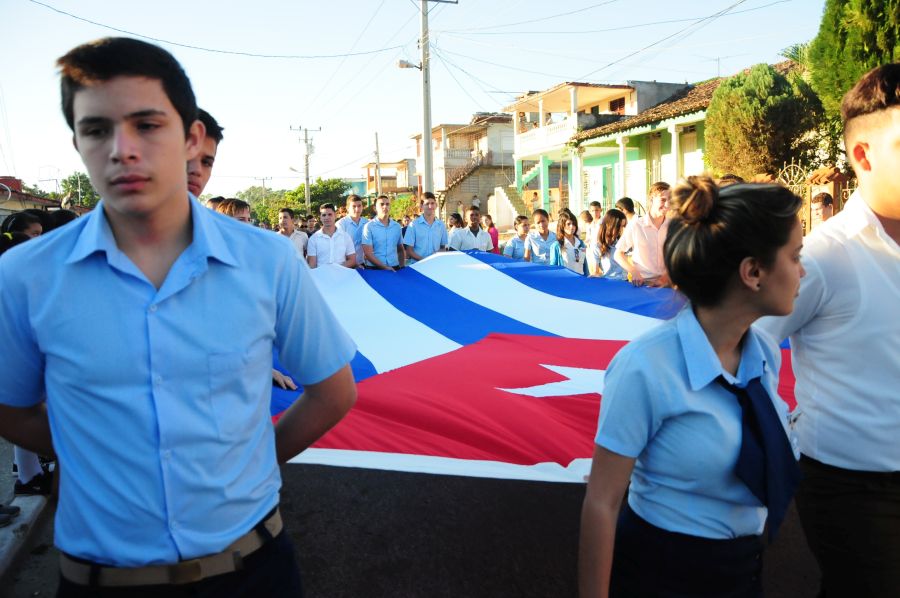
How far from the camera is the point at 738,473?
1.52 meters

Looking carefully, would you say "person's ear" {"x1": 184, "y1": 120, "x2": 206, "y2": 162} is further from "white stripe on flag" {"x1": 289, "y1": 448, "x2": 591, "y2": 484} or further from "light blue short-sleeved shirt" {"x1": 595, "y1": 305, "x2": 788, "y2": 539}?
"white stripe on flag" {"x1": 289, "y1": 448, "x2": 591, "y2": 484}

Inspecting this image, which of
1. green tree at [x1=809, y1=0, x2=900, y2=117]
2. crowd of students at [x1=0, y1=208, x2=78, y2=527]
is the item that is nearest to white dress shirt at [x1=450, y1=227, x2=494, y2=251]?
green tree at [x1=809, y1=0, x2=900, y2=117]

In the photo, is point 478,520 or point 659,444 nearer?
point 659,444

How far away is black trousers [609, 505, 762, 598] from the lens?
5.14ft

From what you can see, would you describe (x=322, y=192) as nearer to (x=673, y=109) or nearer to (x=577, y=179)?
(x=577, y=179)

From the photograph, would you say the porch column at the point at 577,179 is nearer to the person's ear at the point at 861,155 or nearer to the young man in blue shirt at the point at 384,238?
the young man in blue shirt at the point at 384,238

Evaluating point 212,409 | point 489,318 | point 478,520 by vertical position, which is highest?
point 212,409

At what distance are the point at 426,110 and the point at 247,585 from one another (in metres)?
18.9

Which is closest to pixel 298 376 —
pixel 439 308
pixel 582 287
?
pixel 439 308

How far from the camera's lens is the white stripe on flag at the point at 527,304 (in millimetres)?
5004

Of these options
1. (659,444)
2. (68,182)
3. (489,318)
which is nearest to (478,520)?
(489,318)

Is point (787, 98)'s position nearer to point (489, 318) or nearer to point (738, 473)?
point (489, 318)

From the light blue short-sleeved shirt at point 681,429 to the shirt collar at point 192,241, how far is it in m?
0.86

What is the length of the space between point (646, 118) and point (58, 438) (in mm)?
22426
